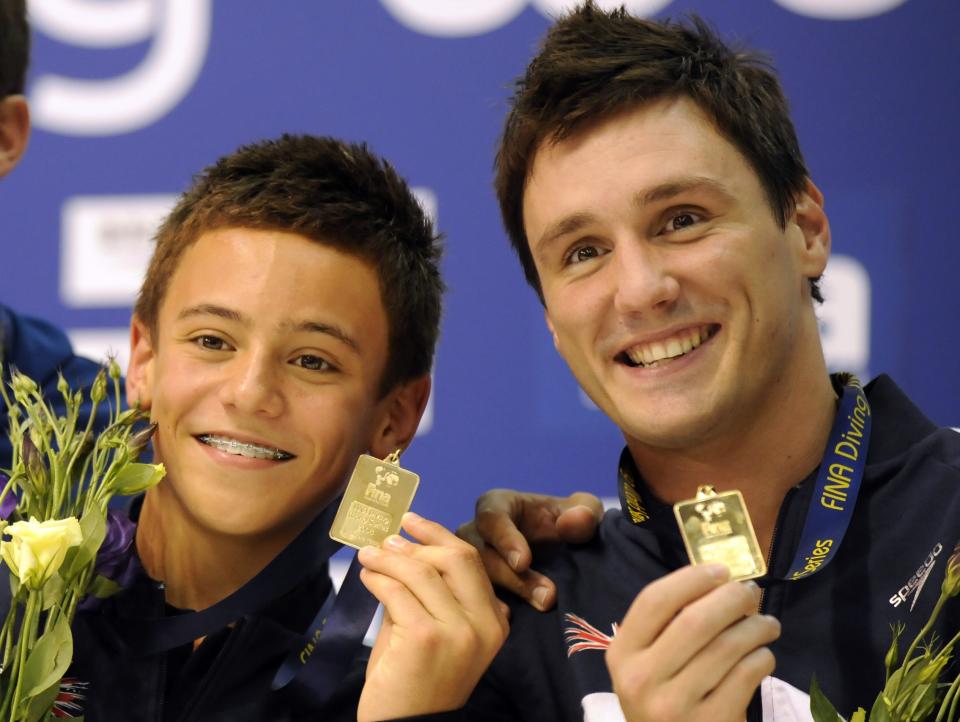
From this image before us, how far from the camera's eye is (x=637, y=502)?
1721 millimetres

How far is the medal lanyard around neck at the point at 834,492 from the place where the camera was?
150 centimetres

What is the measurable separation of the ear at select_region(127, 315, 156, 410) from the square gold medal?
0.51 m

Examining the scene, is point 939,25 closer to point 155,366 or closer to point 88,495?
point 155,366

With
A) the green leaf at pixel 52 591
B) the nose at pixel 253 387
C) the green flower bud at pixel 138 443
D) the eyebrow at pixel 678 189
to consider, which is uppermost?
the eyebrow at pixel 678 189

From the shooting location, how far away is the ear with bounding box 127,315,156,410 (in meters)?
1.86

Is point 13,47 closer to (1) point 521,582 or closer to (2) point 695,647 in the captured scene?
(1) point 521,582

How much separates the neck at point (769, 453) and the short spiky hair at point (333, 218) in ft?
1.41

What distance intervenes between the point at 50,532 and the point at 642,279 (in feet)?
2.46

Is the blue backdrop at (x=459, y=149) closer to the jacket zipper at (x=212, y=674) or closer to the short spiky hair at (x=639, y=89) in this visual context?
the short spiky hair at (x=639, y=89)

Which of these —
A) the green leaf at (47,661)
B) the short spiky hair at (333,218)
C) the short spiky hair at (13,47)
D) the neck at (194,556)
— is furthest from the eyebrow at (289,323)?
the short spiky hair at (13,47)

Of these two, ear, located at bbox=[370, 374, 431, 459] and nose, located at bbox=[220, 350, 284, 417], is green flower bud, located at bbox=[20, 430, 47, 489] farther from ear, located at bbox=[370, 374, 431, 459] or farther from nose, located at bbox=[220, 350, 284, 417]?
ear, located at bbox=[370, 374, 431, 459]

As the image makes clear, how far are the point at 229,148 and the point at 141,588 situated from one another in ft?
4.16

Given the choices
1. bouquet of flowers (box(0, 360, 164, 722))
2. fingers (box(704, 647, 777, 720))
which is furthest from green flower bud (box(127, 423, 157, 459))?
fingers (box(704, 647, 777, 720))

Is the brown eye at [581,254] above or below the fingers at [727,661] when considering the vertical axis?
above
